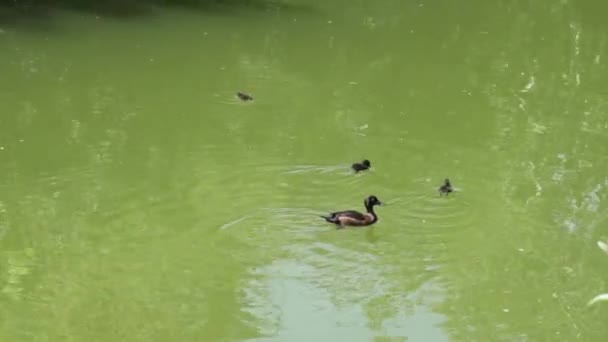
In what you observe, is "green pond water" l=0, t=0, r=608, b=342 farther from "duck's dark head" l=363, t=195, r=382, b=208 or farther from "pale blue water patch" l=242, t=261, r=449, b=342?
"duck's dark head" l=363, t=195, r=382, b=208

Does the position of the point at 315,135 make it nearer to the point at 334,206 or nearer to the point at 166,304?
the point at 334,206

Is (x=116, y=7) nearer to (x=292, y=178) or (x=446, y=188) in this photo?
(x=292, y=178)

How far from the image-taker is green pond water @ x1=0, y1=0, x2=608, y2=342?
6160 millimetres

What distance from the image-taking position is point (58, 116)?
925 cm

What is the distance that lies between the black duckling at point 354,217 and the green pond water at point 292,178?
9 centimetres

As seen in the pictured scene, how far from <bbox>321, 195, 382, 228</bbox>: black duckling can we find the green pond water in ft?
0.30

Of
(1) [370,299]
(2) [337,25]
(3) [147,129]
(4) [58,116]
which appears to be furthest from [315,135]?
(2) [337,25]

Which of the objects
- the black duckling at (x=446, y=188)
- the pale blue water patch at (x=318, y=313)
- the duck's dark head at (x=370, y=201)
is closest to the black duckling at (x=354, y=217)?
the duck's dark head at (x=370, y=201)

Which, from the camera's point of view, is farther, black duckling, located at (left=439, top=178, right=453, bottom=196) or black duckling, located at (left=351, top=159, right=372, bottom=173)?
black duckling, located at (left=351, top=159, right=372, bottom=173)

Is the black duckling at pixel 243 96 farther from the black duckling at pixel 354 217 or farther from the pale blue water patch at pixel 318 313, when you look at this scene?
the pale blue water patch at pixel 318 313

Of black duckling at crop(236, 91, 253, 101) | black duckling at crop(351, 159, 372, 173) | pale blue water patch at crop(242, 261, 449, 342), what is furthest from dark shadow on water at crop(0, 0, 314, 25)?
pale blue water patch at crop(242, 261, 449, 342)

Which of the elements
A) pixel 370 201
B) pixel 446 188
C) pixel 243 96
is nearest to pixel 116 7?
pixel 243 96

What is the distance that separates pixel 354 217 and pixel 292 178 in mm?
1155

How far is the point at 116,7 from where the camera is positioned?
13133 mm
